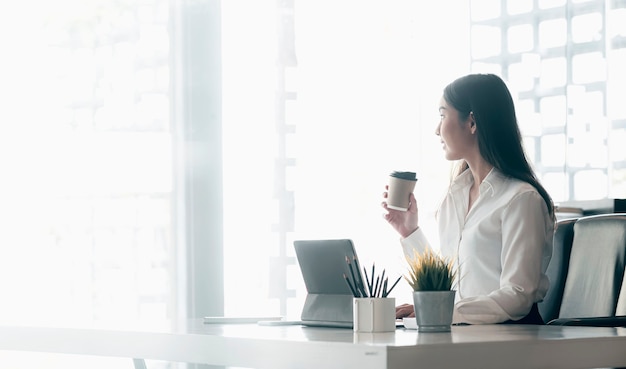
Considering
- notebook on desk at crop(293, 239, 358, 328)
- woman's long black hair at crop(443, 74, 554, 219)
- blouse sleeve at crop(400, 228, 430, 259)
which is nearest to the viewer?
notebook on desk at crop(293, 239, 358, 328)

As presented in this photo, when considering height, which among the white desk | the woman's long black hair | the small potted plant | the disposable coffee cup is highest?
the woman's long black hair

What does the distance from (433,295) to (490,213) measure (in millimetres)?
Answer: 789

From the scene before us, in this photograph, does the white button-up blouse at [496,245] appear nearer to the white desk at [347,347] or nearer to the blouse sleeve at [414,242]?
the blouse sleeve at [414,242]

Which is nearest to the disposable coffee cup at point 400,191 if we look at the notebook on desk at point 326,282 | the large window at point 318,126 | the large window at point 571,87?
the notebook on desk at point 326,282

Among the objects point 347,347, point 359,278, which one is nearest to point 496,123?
point 359,278

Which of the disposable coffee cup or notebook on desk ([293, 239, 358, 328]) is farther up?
the disposable coffee cup

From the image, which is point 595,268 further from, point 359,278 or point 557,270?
point 359,278

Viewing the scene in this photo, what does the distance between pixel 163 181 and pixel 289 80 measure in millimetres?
640

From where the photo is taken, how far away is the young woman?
2135mm

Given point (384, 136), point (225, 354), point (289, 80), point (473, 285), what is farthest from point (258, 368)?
point (384, 136)

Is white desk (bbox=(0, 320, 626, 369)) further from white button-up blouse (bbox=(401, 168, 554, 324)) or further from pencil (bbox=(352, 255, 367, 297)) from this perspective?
white button-up blouse (bbox=(401, 168, 554, 324))

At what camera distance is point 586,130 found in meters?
4.07

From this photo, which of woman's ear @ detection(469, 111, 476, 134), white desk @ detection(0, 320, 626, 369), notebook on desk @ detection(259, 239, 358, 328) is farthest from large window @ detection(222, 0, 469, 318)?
white desk @ detection(0, 320, 626, 369)

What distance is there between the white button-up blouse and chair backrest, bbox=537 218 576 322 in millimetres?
77
